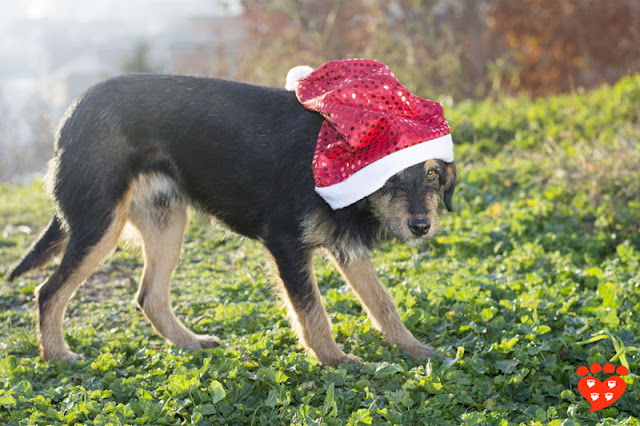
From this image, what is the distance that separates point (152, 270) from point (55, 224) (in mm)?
717

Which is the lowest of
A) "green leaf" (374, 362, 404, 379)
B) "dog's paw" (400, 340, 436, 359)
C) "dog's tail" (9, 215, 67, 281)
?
"dog's paw" (400, 340, 436, 359)

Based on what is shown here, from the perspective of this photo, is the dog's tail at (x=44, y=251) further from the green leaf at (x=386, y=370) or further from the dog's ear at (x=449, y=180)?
the dog's ear at (x=449, y=180)

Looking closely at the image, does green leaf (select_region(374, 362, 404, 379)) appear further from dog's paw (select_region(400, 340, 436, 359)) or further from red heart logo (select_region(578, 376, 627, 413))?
red heart logo (select_region(578, 376, 627, 413))

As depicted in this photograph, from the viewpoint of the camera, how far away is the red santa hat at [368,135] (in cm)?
337

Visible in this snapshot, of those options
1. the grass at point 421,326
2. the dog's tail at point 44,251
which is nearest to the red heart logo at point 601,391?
the grass at point 421,326

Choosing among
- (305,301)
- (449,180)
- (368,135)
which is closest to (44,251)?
(305,301)

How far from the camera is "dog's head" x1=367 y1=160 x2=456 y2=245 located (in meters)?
3.44

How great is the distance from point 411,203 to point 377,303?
2.69 ft

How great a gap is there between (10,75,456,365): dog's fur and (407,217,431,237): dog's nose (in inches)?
6.2

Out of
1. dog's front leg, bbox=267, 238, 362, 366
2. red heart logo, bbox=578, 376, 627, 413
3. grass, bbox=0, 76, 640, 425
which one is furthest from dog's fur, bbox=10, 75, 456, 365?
red heart logo, bbox=578, 376, 627, 413

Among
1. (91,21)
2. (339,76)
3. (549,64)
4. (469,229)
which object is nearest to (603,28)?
(549,64)

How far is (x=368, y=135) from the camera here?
11.2 ft

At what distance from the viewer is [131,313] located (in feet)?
16.3

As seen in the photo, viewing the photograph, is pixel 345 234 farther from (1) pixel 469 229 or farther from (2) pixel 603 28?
(2) pixel 603 28
